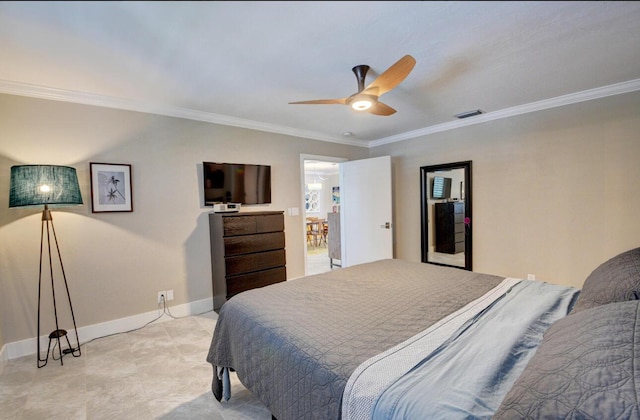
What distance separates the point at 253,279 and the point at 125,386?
4.67ft

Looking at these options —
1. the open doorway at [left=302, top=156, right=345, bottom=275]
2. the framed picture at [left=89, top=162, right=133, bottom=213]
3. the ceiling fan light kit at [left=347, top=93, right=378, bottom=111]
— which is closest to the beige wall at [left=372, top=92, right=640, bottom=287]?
the ceiling fan light kit at [left=347, top=93, right=378, bottom=111]

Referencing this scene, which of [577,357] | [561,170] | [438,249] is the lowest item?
[438,249]

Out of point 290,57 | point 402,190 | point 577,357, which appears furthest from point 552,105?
point 577,357

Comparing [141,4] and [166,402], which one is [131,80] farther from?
[166,402]

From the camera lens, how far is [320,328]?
1.33 metres

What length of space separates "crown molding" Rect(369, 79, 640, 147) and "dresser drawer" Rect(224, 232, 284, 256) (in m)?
2.60

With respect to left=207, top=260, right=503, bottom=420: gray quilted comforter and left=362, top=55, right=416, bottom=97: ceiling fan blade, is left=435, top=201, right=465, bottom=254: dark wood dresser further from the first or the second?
left=362, top=55, right=416, bottom=97: ceiling fan blade

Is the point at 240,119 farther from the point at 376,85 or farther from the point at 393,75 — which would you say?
the point at 393,75

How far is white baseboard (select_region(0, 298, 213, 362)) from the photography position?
234 centimetres

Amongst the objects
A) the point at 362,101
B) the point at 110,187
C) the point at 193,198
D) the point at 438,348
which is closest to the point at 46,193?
the point at 110,187

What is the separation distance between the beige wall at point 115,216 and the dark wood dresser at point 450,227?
2.63 metres

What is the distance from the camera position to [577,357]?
2.45 feet

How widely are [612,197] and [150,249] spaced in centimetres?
470

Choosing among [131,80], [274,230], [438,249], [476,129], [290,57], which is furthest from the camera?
[438,249]
